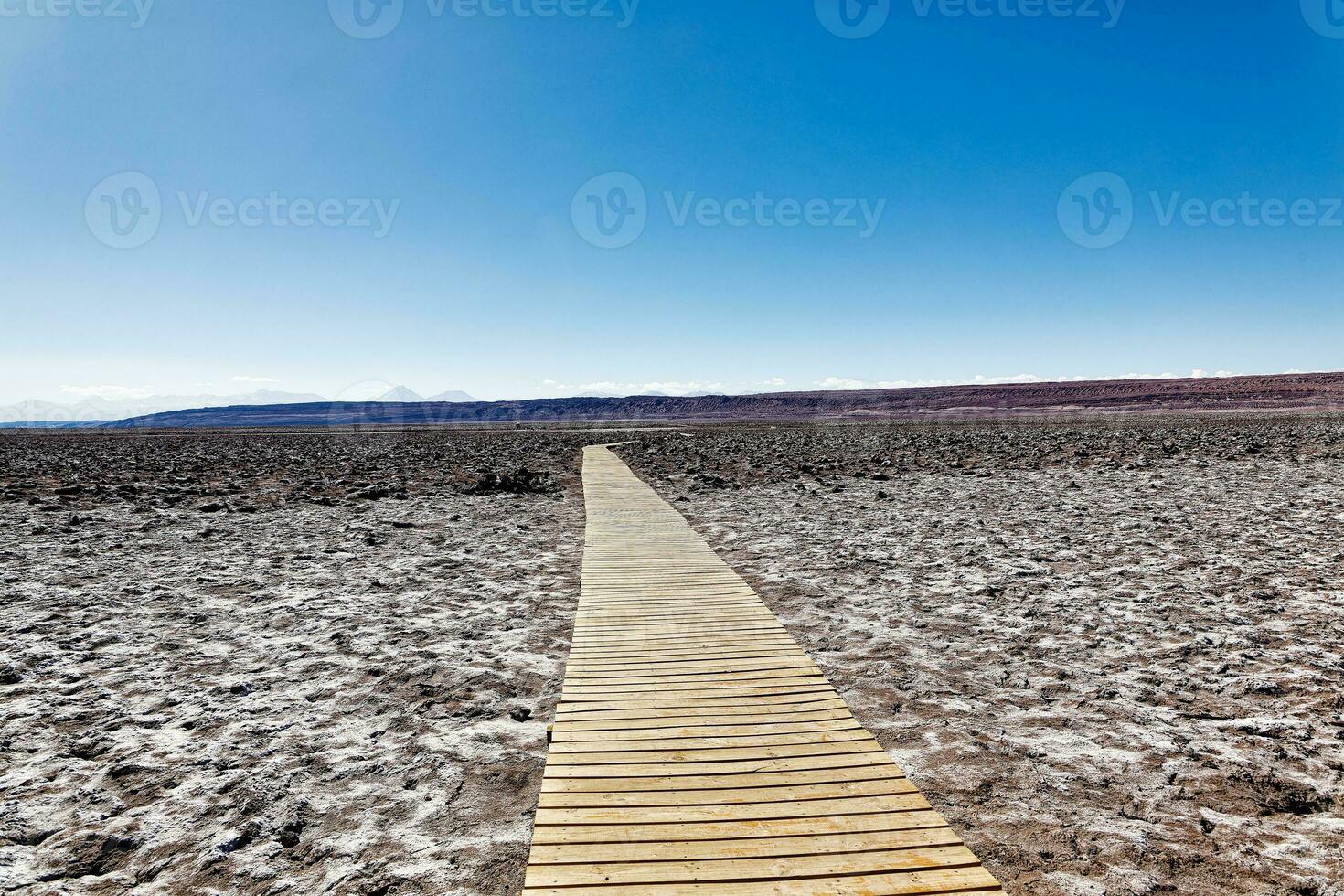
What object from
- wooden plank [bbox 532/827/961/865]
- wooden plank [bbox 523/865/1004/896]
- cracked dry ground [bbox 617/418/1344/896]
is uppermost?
wooden plank [bbox 532/827/961/865]

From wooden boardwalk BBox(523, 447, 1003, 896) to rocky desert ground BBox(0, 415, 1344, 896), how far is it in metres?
0.35

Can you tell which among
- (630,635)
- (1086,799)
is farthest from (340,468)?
(1086,799)

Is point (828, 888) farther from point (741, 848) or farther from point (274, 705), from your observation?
point (274, 705)

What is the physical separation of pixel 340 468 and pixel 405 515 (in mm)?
12219

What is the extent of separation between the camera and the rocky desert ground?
11.2 feet

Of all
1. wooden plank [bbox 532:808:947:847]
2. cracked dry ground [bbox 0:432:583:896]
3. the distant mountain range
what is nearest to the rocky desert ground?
cracked dry ground [bbox 0:432:583:896]

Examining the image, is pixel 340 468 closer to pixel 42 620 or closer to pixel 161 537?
pixel 161 537

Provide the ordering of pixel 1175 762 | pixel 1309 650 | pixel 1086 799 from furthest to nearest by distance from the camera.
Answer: pixel 1309 650 < pixel 1175 762 < pixel 1086 799

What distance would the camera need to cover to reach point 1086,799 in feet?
12.4

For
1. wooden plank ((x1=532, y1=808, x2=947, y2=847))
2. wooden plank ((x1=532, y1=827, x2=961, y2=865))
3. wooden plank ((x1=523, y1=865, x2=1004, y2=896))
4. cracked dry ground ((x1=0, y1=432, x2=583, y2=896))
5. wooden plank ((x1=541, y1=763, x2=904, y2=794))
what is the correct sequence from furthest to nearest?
wooden plank ((x1=541, y1=763, x2=904, y2=794))
cracked dry ground ((x1=0, y1=432, x2=583, y2=896))
wooden plank ((x1=532, y1=808, x2=947, y2=847))
wooden plank ((x1=532, y1=827, x2=961, y2=865))
wooden plank ((x1=523, y1=865, x2=1004, y2=896))

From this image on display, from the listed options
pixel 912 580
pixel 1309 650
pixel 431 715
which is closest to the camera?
pixel 431 715

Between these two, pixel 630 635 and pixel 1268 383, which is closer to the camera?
pixel 630 635

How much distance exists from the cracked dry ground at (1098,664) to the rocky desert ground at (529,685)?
0.03 m

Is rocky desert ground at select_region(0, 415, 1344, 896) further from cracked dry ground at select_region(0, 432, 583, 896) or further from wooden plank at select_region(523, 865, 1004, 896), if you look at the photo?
wooden plank at select_region(523, 865, 1004, 896)
